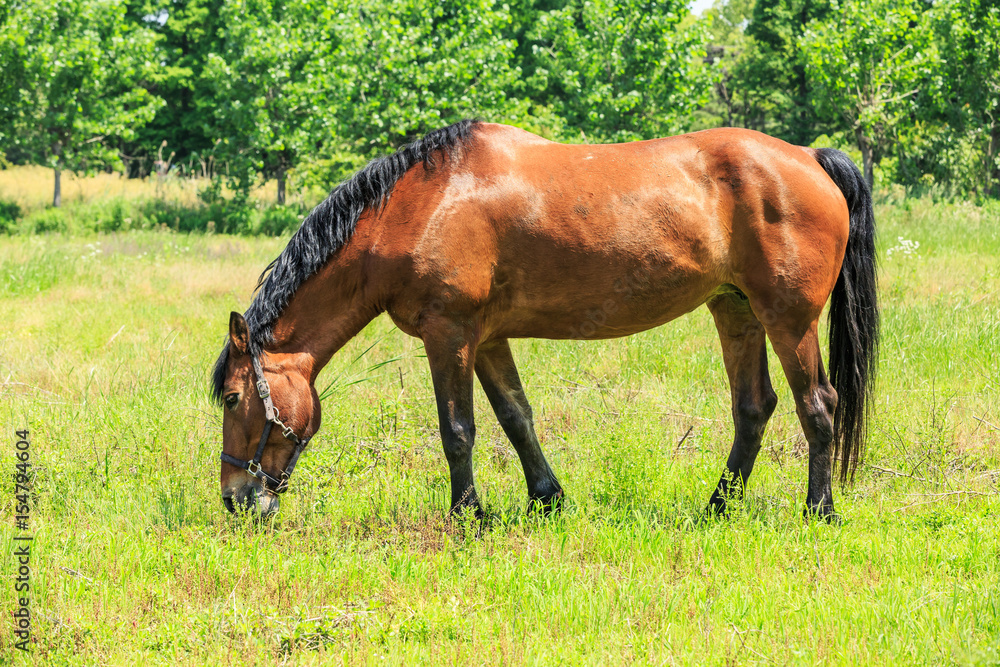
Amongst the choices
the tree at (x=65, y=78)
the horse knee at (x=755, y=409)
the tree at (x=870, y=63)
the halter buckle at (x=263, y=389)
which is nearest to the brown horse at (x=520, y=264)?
the halter buckle at (x=263, y=389)

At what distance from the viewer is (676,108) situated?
20.4 meters

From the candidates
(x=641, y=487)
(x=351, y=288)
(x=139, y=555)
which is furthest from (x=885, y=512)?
(x=139, y=555)

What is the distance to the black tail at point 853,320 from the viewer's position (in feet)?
14.6

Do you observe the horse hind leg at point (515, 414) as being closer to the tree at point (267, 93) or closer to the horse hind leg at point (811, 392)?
the horse hind leg at point (811, 392)

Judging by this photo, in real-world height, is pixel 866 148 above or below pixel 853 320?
above

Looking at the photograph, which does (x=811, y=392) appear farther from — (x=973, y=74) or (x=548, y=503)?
(x=973, y=74)

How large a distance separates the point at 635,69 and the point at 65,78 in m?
14.6

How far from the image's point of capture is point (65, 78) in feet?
64.3

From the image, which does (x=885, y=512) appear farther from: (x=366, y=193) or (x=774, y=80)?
(x=774, y=80)

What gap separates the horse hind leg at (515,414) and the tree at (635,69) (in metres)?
16.6

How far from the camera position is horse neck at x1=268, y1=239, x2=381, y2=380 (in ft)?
13.5

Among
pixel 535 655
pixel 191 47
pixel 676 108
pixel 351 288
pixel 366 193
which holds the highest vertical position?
pixel 191 47

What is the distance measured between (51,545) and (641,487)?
3.04 meters

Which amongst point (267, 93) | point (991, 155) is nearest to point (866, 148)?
point (991, 155)
